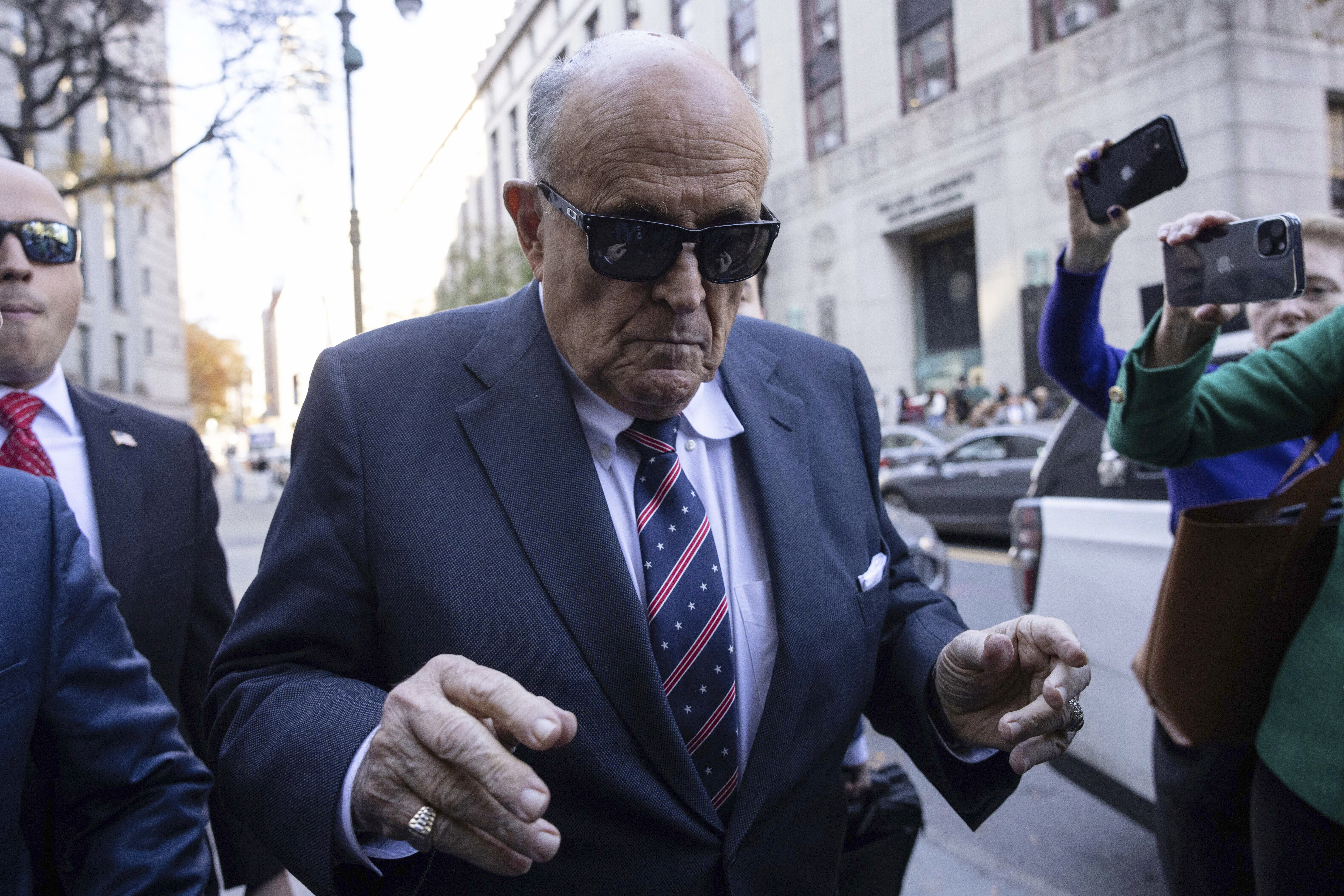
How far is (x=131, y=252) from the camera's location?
3269 cm

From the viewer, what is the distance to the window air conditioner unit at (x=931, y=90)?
23094 millimetres

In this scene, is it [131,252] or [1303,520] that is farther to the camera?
[131,252]

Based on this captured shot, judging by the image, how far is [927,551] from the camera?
19.4 ft

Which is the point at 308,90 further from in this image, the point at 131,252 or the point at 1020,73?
the point at 131,252

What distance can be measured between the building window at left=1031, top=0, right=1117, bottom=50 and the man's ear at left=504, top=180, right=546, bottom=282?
847 inches

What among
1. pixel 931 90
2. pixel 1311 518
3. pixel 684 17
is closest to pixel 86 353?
pixel 684 17

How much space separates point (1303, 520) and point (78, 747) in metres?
2.24

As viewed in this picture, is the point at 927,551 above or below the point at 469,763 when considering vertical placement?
below

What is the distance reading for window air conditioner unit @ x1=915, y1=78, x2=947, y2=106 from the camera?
2309 centimetres

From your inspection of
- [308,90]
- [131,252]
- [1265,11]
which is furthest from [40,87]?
[131,252]

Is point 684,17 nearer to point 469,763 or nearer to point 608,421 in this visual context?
point 608,421

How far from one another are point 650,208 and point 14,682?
1.16 metres

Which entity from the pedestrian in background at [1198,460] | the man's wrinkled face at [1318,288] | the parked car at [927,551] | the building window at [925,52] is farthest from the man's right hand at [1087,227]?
the building window at [925,52]

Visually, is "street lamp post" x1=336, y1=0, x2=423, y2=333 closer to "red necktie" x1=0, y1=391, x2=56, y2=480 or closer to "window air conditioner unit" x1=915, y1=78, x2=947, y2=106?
"red necktie" x1=0, y1=391, x2=56, y2=480
